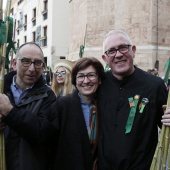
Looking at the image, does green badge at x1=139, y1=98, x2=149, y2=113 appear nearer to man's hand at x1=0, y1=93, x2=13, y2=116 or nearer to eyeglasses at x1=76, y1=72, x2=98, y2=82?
eyeglasses at x1=76, y1=72, x2=98, y2=82

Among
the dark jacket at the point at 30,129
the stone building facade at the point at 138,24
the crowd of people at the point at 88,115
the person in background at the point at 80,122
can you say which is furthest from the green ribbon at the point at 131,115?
the stone building facade at the point at 138,24

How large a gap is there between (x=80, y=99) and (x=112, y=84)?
25 centimetres

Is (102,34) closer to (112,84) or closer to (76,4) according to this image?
(76,4)

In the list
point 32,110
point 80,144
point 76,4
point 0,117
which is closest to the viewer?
point 0,117

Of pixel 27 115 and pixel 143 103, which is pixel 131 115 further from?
pixel 27 115

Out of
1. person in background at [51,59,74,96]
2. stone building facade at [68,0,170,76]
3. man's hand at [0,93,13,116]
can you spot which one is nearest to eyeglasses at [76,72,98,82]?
man's hand at [0,93,13,116]

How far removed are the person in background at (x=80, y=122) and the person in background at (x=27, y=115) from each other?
9 cm

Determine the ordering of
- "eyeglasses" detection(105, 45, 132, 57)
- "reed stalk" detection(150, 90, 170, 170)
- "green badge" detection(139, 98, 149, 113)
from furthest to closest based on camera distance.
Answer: "eyeglasses" detection(105, 45, 132, 57), "green badge" detection(139, 98, 149, 113), "reed stalk" detection(150, 90, 170, 170)

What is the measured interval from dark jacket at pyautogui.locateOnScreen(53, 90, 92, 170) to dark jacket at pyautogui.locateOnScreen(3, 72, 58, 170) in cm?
8

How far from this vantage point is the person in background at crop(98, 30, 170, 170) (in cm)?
198

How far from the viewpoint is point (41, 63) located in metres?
2.07

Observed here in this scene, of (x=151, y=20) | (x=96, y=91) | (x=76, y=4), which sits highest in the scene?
(x=76, y=4)

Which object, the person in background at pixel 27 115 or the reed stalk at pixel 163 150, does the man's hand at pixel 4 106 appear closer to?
the person in background at pixel 27 115

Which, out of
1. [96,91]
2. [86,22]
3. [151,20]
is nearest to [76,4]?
[86,22]
